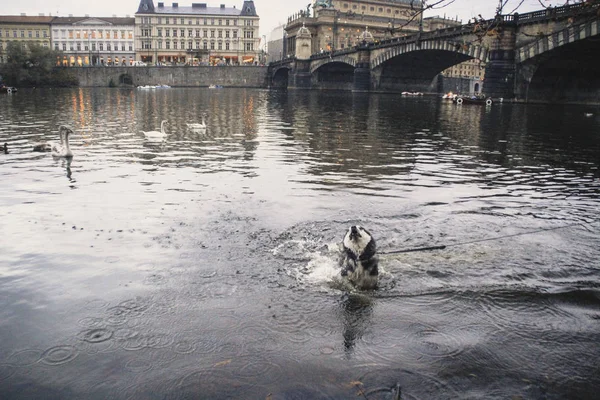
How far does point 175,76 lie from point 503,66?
83.2 metres

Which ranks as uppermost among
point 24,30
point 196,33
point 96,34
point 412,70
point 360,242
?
point 196,33

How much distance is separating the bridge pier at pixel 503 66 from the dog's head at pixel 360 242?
153ft

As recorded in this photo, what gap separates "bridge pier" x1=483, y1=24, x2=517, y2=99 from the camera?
154ft

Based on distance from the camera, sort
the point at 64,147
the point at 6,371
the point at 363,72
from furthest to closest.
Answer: the point at 363,72 → the point at 64,147 → the point at 6,371

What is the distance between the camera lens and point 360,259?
5.82 meters

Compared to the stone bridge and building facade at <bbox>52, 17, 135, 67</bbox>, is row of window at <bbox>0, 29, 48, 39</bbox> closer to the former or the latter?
building facade at <bbox>52, 17, 135, 67</bbox>

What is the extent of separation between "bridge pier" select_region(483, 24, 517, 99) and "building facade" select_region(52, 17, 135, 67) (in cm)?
10082

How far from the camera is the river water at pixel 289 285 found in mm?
4320

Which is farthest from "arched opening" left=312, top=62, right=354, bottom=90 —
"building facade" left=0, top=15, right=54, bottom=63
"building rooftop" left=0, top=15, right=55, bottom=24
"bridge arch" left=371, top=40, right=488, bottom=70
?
"building rooftop" left=0, top=15, right=55, bottom=24

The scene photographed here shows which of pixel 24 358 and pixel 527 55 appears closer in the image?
pixel 24 358

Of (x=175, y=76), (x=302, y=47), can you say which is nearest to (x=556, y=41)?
(x=302, y=47)

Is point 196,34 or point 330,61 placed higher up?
point 196,34

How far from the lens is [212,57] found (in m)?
132

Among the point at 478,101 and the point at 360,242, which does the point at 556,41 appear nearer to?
the point at 478,101
